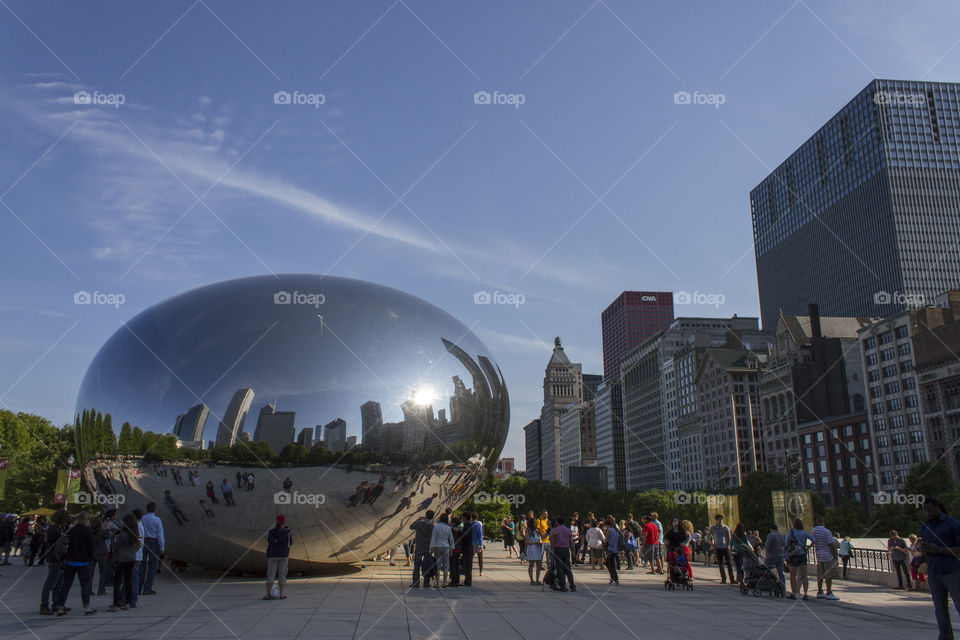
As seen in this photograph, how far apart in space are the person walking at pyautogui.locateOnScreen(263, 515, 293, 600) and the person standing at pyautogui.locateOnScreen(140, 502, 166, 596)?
7.48 ft

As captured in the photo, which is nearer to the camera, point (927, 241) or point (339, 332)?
point (339, 332)

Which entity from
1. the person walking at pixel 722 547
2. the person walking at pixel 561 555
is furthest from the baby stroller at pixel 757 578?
the person walking at pixel 561 555

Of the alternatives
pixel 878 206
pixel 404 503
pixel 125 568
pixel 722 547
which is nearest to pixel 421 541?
pixel 404 503

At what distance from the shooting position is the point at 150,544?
42.0ft

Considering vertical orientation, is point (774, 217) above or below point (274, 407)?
above

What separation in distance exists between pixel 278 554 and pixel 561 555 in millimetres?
5977

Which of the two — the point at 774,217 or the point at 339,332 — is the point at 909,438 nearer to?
the point at 339,332

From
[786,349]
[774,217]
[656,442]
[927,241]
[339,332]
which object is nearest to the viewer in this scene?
[339,332]

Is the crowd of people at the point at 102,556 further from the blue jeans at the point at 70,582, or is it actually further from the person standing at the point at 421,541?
the person standing at the point at 421,541

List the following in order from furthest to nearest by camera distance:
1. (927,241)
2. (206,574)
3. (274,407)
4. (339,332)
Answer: (927,241), (206,574), (339,332), (274,407)

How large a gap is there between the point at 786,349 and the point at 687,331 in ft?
198

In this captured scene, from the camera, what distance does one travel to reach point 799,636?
371 inches

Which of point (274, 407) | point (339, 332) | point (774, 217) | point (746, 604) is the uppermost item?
point (774, 217)

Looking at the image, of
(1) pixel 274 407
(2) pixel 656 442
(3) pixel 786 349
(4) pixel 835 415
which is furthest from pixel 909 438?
(1) pixel 274 407
